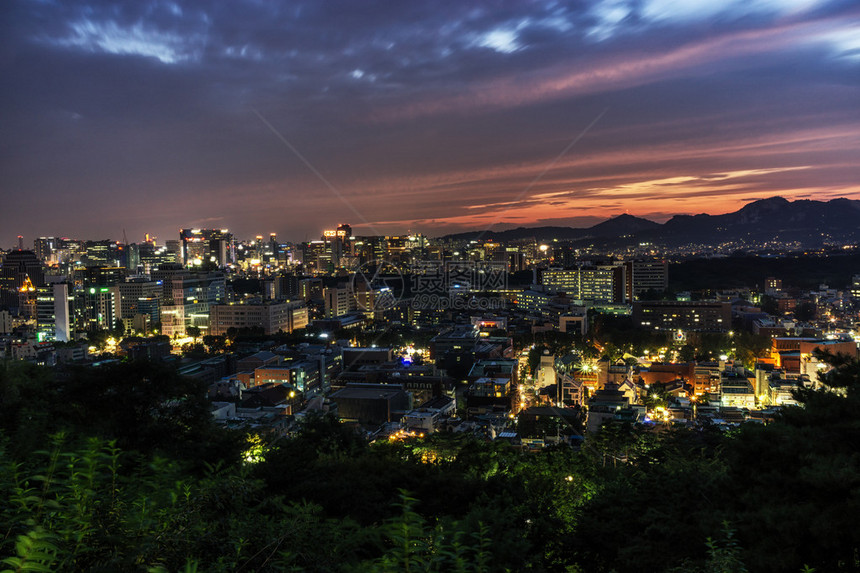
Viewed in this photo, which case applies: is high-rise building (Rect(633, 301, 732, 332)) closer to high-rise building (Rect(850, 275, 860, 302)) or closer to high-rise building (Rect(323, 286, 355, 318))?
high-rise building (Rect(850, 275, 860, 302))

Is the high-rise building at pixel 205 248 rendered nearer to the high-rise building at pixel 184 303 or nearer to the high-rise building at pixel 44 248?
the high-rise building at pixel 44 248

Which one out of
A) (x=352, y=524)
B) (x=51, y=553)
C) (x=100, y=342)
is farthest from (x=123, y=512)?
(x=100, y=342)

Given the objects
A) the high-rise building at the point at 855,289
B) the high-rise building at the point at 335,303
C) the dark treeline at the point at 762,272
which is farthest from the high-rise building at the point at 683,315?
the high-rise building at the point at 335,303

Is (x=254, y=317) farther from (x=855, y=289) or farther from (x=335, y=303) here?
(x=855, y=289)

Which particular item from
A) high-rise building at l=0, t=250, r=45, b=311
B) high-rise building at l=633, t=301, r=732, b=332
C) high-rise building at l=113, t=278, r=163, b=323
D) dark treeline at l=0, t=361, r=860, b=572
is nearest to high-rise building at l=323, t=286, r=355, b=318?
high-rise building at l=113, t=278, r=163, b=323

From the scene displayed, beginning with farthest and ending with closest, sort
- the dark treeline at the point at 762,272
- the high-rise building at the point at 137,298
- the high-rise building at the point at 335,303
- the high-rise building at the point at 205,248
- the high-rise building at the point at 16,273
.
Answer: the high-rise building at the point at 205,248, the dark treeline at the point at 762,272, the high-rise building at the point at 16,273, the high-rise building at the point at 335,303, the high-rise building at the point at 137,298

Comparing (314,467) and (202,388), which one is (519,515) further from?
(202,388)

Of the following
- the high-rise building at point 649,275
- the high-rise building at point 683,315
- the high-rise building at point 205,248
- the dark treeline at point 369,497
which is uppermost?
the high-rise building at point 205,248

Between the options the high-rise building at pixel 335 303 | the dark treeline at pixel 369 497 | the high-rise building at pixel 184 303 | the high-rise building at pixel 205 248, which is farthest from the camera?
the high-rise building at pixel 205 248

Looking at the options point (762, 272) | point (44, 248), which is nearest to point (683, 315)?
point (762, 272)
